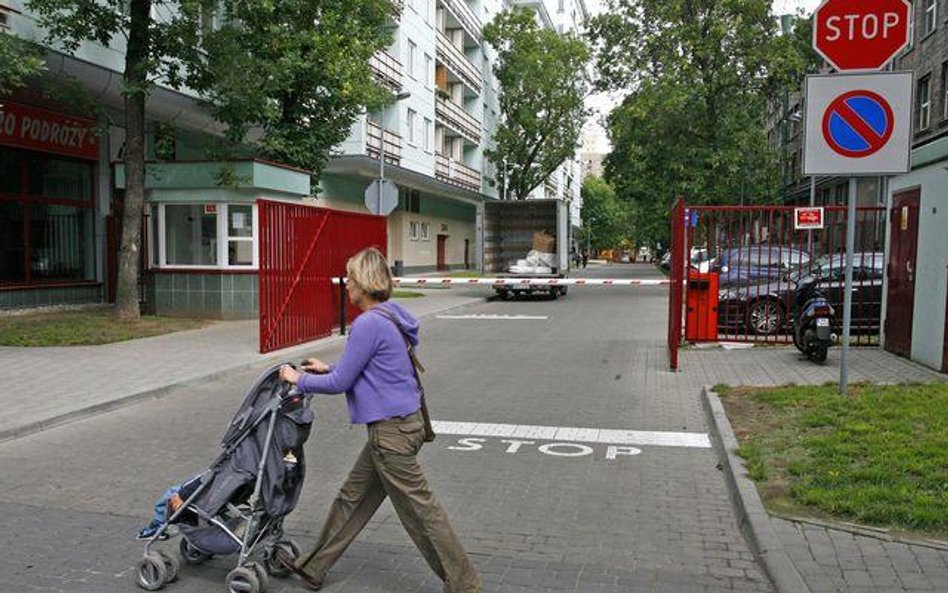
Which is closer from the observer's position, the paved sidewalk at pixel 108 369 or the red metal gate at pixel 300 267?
the paved sidewalk at pixel 108 369

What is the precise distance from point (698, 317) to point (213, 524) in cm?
1027

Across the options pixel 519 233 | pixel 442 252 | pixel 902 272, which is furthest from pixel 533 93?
pixel 902 272

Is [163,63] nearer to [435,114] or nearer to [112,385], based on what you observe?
[112,385]

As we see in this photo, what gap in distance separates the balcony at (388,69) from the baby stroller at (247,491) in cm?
2724

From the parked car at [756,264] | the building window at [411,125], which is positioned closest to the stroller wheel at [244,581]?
the parked car at [756,264]

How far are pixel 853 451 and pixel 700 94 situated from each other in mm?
27087

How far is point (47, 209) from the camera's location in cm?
1761

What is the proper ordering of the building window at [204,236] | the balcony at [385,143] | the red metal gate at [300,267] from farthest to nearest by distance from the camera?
the balcony at [385,143]
the building window at [204,236]
the red metal gate at [300,267]

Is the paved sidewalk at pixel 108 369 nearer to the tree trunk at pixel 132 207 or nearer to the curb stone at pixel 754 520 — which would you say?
the tree trunk at pixel 132 207

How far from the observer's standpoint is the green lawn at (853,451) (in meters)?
4.73

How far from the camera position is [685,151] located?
102 ft

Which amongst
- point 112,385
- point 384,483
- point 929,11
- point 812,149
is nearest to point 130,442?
point 112,385

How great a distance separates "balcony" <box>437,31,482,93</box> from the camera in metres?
41.4

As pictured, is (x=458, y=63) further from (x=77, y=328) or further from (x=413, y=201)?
(x=77, y=328)
